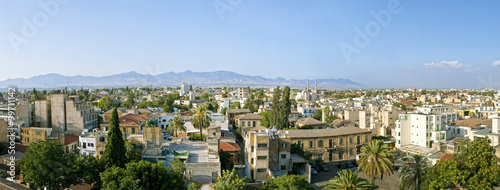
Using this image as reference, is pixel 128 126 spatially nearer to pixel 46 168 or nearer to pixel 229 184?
pixel 46 168

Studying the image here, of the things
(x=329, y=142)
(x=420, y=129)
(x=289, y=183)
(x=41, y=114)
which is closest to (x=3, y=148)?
(x=41, y=114)

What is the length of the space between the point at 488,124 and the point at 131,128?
169 ft

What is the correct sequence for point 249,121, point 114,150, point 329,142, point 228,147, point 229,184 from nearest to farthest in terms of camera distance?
point 229,184, point 114,150, point 228,147, point 329,142, point 249,121

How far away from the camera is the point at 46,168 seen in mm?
24797

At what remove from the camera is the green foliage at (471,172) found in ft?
76.0

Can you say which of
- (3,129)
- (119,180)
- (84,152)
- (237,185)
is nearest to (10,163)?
(84,152)

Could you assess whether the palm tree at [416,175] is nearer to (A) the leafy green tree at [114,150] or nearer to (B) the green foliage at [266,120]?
(A) the leafy green tree at [114,150]

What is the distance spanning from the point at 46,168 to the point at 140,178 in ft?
26.7

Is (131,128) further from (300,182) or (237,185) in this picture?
(300,182)

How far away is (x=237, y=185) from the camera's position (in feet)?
73.9

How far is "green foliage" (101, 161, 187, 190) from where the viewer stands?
2192 cm

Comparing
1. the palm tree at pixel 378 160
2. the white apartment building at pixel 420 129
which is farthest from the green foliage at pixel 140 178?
the white apartment building at pixel 420 129

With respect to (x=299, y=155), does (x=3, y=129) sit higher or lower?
higher

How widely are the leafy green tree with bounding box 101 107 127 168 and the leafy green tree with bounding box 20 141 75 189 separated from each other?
2814 mm
